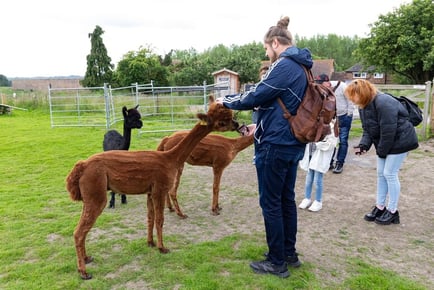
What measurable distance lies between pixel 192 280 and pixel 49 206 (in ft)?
10.4

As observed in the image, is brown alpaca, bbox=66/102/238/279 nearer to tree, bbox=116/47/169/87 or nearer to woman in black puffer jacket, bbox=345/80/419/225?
woman in black puffer jacket, bbox=345/80/419/225

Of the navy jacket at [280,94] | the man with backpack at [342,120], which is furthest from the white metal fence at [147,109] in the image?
the navy jacket at [280,94]

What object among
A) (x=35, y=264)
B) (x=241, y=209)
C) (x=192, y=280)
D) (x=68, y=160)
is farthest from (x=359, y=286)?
(x=68, y=160)

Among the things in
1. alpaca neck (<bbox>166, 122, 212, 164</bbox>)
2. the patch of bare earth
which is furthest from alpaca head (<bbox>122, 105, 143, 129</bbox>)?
alpaca neck (<bbox>166, 122, 212, 164</bbox>)

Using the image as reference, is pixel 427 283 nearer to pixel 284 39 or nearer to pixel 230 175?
pixel 284 39

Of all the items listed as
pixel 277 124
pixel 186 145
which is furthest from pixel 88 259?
pixel 277 124

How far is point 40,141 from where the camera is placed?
422 inches

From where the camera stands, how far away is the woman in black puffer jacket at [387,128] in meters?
4.14

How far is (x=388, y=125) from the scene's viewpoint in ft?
13.5

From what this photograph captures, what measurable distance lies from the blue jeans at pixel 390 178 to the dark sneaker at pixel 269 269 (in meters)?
2.06

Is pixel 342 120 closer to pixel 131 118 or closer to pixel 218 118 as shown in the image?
pixel 131 118

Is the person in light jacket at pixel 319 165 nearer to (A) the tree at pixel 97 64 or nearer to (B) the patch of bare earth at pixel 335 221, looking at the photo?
(B) the patch of bare earth at pixel 335 221

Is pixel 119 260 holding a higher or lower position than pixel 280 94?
lower

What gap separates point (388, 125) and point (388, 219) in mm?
1287
